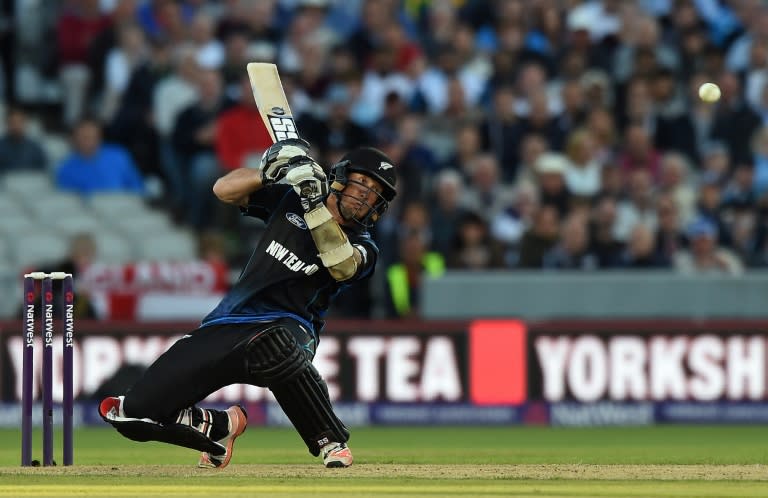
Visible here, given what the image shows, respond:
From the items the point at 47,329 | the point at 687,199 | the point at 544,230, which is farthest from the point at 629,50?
the point at 47,329

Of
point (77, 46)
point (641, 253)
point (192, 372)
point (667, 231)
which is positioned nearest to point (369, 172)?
point (192, 372)

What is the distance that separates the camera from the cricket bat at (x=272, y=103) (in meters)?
9.49

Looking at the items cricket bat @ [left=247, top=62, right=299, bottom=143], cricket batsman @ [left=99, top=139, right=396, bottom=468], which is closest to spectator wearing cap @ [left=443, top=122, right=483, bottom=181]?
cricket bat @ [left=247, top=62, right=299, bottom=143]

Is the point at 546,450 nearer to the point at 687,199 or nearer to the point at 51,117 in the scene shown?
the point at 687,199

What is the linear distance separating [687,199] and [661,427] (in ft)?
9.58

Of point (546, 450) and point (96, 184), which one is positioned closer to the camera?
point (546, 450)

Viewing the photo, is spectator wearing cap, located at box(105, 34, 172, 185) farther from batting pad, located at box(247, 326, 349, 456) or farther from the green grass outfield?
batting pad, located at box(247, 326, 349, 456)

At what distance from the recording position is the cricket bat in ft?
31.1

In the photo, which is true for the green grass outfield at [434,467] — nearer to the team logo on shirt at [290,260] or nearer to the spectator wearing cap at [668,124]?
the team logo on shirt at [290,260]

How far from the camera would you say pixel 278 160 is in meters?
8.92

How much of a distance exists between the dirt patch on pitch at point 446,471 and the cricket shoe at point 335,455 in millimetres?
54

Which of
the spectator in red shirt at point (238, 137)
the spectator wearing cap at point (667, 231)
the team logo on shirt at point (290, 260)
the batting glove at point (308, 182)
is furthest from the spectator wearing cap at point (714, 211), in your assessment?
the batting glove at point (308, 182)

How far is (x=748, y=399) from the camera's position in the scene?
14.8 metres

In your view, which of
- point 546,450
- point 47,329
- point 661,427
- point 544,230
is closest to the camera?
point 47,329
